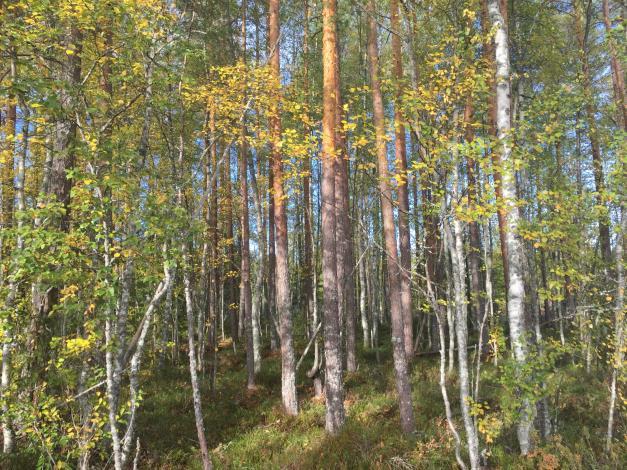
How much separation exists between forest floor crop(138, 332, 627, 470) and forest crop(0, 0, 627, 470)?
0.06m

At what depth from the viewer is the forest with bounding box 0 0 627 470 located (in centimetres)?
477

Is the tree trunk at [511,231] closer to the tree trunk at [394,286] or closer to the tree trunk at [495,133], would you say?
the tree trunk at [495,133]

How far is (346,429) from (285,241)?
5.40 meters

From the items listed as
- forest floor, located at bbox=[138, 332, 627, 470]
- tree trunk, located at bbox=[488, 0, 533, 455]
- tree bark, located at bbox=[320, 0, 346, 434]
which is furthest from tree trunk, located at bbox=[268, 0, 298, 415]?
tree trunk, located at bbox=[488, 0, 533, 455]

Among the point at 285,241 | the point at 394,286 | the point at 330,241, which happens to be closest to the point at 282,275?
the point at 285,241

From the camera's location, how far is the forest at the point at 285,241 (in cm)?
477

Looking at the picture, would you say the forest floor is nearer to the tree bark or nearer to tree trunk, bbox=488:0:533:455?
the tree bark

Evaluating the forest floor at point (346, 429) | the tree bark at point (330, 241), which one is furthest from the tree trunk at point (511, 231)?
the tree bark at point (330, 241)

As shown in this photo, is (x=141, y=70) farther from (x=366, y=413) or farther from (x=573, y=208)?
(x=366, y=413)

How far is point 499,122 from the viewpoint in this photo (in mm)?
5594

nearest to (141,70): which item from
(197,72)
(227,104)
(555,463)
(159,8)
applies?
(159,8)

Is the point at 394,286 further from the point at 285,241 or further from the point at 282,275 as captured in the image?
the point at 285,241

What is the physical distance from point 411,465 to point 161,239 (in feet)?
17.9

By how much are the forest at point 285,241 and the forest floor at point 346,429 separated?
0.21 ft
